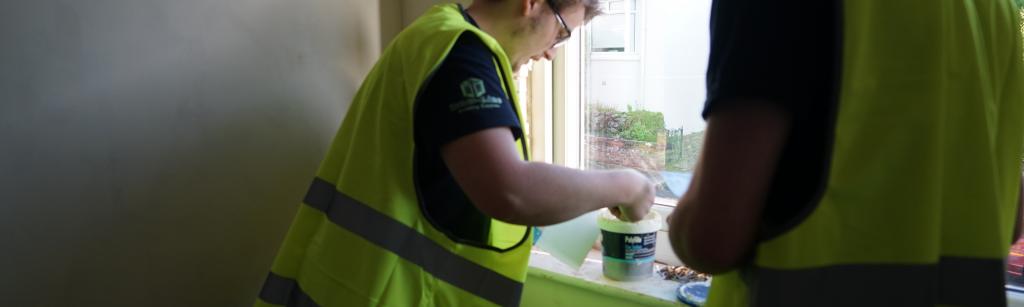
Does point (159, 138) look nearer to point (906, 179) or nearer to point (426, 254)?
point (426, 254)

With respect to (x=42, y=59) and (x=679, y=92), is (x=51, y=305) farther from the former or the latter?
(x=679, y=92)

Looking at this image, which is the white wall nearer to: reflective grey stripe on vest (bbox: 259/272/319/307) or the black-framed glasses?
reflective grey stripe on vest (bbox: 259/272/319/307)

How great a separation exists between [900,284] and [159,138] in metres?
1.15

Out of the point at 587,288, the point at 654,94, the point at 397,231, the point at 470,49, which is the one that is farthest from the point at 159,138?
the point at 654,94

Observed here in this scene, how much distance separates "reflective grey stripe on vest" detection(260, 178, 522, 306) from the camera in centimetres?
91

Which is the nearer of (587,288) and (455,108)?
(455,108)

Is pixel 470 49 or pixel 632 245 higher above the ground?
pixel 470 49

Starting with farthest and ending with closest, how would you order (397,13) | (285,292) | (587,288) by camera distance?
(397,13) → (587,288) → (285,292)

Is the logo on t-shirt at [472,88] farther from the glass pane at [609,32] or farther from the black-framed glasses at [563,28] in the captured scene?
the glass pane at [609,32]

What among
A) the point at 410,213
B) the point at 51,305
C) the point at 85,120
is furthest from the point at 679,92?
the point at 51,305

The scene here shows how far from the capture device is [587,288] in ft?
4.37

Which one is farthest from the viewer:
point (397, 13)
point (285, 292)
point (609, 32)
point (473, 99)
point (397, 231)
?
point (397, 13)

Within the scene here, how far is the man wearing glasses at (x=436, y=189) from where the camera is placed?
0.80 metres

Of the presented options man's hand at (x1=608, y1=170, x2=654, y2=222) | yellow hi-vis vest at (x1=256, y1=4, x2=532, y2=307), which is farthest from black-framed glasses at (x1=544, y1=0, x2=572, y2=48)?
man's hand at (x1=608, y1=170, x2=654, y2=222)
